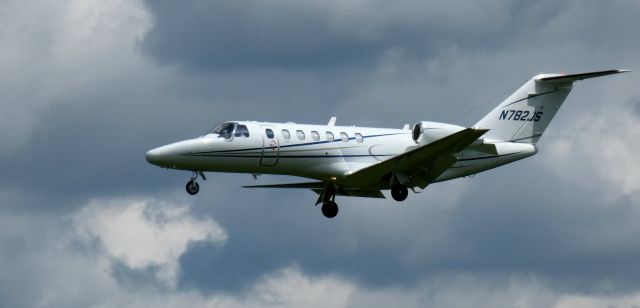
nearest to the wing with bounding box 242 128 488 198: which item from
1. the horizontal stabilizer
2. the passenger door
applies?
the passenger door

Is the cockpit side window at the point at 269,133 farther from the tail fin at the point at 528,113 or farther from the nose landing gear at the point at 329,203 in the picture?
the tail fin at the point at 528,113

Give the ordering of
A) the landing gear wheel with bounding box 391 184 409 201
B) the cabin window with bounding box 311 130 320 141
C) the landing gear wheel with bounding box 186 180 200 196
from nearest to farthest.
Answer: the landing gear wheel with bounding box 186 180 200 196
the cabin window with bounding box 311 130 320 141
the landing gear wheel with bounding box 391 184 409 201

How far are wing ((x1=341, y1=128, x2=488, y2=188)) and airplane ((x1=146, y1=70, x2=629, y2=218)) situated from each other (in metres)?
0.03

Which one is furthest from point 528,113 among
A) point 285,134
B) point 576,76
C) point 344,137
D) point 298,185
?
point 285,134

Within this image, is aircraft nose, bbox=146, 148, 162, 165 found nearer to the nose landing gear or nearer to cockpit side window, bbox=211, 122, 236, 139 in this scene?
cockpit side window, bbox=211, 122, 236, 139

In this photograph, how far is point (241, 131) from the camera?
43.8m

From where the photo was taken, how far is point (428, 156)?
43875mm

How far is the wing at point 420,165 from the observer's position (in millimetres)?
42781

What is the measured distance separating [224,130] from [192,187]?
221 cm

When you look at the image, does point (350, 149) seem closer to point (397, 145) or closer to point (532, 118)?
point (397, 145)

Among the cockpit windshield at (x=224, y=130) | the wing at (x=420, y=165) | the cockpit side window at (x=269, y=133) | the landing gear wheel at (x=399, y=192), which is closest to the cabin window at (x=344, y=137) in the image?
the wing at (x=420, y=165)

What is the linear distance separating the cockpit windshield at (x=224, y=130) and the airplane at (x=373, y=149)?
3cm

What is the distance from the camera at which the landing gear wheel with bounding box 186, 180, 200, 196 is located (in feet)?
142

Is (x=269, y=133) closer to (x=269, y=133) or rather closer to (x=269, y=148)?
(x=269, y=133)
